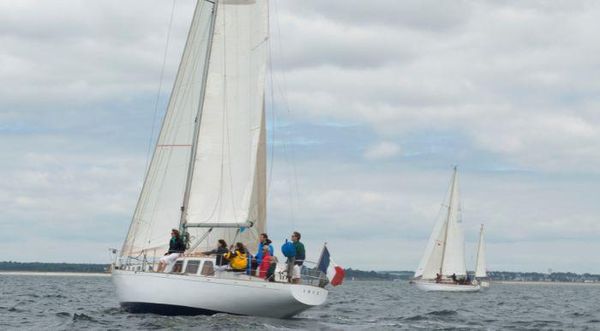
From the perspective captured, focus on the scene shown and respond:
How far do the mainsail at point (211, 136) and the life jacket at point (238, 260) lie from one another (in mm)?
2624

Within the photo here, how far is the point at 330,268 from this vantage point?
98.4ft

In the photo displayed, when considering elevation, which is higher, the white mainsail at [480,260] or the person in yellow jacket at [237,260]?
the white mainsail at [480,260]

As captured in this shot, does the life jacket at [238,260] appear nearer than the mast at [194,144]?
Yes

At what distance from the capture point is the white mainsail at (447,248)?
301ft

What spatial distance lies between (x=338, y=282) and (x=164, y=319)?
5.58 m

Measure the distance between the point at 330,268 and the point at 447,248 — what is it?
64.7 m

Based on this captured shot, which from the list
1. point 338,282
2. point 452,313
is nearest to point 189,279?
point 338,282

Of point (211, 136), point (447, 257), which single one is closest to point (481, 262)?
point (447, 257)

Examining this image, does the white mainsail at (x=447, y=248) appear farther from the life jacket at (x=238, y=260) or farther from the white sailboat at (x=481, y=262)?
the life jacket at (x=238, y=260)

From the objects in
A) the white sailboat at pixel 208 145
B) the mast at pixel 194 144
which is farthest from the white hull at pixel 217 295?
the mast at pixel 194 144

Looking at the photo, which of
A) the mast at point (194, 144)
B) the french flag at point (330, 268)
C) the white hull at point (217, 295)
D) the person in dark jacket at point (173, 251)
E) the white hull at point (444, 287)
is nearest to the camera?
the white hull at point (217, 295)

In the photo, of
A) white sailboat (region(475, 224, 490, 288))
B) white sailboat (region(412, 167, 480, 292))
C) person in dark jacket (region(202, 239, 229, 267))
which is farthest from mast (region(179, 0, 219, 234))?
white sailboat (region(475, 224, 490, 288))

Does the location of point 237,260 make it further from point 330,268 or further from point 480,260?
point 480,260

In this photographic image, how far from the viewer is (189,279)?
2805 centimetres
